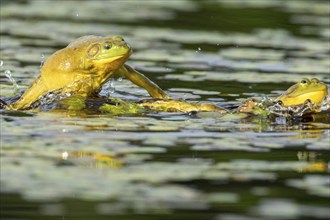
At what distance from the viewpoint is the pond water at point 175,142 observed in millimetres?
6184

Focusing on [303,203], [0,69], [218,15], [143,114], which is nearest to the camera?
[303,203]

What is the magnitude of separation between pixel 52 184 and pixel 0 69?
508cm

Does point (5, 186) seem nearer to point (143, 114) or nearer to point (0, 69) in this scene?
point (143, 114)

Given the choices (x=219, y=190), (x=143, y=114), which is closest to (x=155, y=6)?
(x=143, y=114)

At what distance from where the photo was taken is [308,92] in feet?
28.9

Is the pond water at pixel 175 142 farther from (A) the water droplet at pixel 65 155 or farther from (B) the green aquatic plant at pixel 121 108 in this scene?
(B) the green aquatic plant at pixel 121 108

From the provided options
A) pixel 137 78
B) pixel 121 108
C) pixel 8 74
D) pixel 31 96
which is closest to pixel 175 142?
pixel 121 108

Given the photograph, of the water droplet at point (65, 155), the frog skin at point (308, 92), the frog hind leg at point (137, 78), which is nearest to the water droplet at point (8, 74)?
the frog hind leg at point (137, 78)

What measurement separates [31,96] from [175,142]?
6.15 ft

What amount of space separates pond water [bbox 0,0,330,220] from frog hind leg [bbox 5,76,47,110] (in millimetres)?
300

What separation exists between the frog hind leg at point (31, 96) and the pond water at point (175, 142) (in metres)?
0.30

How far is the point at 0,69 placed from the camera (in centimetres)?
1140

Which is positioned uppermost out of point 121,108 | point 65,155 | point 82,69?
point 82,69

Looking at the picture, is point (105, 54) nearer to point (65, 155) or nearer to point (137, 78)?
point (137, 78)
